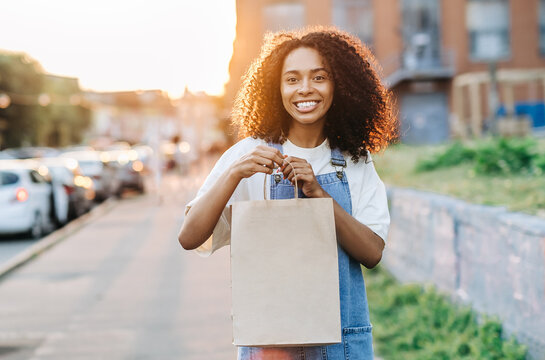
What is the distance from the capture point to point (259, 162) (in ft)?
6.71

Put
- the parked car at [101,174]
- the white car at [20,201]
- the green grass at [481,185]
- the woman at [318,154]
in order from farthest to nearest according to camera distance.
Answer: the parked car at [101,174]
the white car at [20,201]
the green grass at [481,185]
the woman at [318,154]

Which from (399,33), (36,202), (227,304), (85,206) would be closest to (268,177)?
(227,304)

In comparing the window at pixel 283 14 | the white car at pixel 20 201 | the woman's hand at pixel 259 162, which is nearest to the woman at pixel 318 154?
the woman's hand at pixel 259 162

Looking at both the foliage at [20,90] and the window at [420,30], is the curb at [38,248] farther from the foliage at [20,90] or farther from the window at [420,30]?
the foliage at [20,90]

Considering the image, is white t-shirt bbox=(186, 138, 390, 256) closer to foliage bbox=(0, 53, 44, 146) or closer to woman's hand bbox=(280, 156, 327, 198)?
woman's hand bbox=(280, 156, 327, 198)

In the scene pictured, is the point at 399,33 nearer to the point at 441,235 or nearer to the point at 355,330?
the point at 441,235

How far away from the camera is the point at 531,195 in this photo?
5.27m

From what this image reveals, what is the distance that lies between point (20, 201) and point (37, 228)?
85cm

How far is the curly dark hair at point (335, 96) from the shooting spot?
7.61 feet

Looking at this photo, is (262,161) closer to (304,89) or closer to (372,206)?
(304,89)

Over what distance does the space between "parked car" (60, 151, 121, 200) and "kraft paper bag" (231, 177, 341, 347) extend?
21451 mm

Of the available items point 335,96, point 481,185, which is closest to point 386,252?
point 481,185

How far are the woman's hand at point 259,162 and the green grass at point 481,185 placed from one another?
1.83 meters

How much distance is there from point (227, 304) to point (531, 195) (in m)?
3.33
